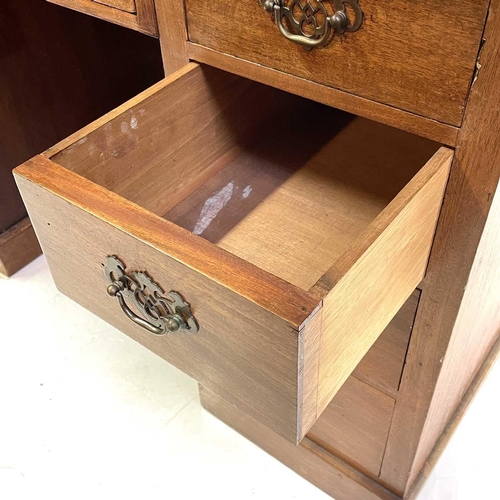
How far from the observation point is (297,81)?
0.58 meters

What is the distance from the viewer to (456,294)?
626mm

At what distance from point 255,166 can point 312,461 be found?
46 centimetres

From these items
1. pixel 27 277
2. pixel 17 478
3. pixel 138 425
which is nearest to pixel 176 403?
pixel 138 425

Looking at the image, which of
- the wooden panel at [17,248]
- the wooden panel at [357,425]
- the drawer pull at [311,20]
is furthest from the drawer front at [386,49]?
the wooden panel at [17,248]

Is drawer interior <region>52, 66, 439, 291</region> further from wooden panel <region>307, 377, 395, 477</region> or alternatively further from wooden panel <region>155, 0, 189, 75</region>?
wooden panel <region>307, 377, 395, 477</region>

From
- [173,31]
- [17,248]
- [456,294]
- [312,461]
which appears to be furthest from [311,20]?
[17,248]

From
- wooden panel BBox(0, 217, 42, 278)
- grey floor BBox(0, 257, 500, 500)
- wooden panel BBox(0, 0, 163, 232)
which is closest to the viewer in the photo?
grey floor BBox(0, 257, 500, 500)

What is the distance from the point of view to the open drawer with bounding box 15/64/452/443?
1.44 feet

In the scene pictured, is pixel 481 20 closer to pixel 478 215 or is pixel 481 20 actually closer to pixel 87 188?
pixel 478 215

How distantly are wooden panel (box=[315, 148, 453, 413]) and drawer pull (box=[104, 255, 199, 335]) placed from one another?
0.37 ft

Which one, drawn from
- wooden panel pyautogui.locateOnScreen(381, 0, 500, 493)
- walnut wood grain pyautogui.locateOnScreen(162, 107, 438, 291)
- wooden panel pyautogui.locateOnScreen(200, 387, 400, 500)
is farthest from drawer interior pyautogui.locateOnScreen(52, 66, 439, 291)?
wooden panel pyautogui.locateOnScreen(200, 387, 400, 500)

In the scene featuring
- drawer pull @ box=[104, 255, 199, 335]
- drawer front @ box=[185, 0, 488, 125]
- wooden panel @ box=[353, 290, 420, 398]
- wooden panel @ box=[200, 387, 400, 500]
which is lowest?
wooden panel @ box=[200, 387, 400, 500]

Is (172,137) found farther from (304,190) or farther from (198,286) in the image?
(198,286)

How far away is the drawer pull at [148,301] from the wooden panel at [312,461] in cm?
49
